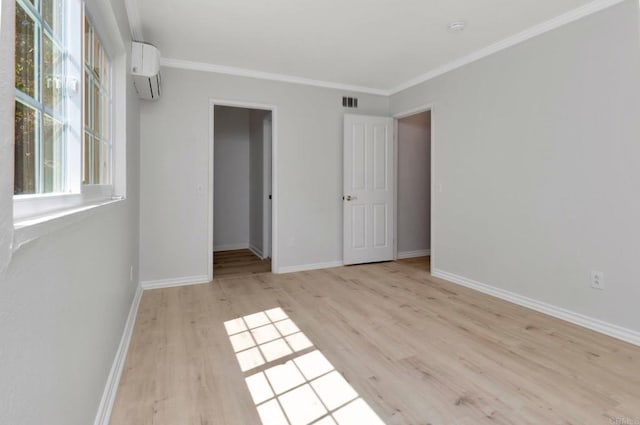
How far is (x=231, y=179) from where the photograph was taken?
20.8ft

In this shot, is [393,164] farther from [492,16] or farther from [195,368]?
[195,368]

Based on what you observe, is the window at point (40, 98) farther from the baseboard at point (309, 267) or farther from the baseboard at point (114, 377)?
the baseboard at point (309, 267)

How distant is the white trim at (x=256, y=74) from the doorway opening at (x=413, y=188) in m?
0.83

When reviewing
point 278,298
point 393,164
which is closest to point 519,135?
point 393,164

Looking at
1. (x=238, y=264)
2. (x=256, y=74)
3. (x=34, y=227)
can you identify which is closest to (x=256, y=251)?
(x=238, y=264)

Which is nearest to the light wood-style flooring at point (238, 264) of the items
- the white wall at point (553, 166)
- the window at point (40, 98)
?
the white wall at point (553, 166)

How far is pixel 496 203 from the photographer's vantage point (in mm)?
3500

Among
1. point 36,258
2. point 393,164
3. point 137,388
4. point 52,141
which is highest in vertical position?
point 393,164

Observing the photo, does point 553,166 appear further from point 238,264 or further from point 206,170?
point 238,264

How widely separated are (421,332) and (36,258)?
8.02 ft

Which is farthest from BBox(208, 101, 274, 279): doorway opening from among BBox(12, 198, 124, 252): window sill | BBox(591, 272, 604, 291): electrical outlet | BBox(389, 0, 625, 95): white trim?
BBox(12, 198, 124, 252): window sill

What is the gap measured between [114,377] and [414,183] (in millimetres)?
4623

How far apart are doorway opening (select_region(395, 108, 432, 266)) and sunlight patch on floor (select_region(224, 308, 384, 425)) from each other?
307cm

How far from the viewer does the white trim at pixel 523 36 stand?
264cm
